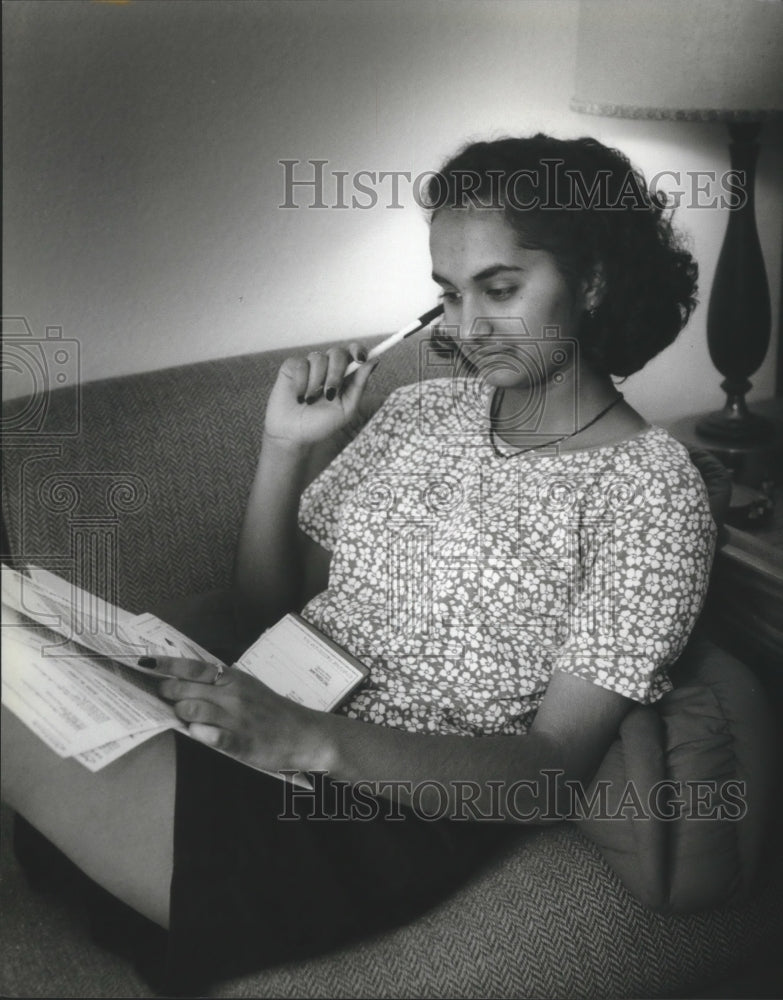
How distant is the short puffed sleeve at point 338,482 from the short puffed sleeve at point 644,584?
0.31m

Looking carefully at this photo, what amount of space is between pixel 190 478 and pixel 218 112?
A: 422 mm

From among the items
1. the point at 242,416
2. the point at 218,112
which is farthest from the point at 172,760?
the point at 218,112

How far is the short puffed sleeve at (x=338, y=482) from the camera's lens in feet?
3.59

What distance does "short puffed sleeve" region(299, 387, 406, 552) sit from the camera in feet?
3.59

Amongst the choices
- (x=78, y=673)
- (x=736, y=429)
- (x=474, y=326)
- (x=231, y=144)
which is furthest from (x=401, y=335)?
(x=736, y=429)

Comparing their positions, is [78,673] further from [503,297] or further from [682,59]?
[682,59]

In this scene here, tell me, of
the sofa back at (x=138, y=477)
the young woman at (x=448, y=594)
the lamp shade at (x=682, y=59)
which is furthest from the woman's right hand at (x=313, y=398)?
the lamp shade at (x=682, y=59)

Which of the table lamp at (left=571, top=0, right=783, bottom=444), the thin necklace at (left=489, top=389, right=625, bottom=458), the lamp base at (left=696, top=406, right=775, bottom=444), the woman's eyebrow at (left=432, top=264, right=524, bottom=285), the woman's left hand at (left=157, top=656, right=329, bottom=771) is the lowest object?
the woman's left hand at (left=157, top=656, right=329, bottom=771)

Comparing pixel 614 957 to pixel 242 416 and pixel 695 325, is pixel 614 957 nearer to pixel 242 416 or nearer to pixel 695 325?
pixel 242 416

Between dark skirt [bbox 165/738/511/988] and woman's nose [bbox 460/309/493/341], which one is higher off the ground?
woman's nose [bbox 460/309/493/341]

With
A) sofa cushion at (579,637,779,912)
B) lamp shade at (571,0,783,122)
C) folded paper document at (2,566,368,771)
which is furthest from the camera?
lamp shade at (571,0,783,122)

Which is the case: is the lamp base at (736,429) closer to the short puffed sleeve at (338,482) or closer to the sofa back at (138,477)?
the short puffed sleeve at (338,482)

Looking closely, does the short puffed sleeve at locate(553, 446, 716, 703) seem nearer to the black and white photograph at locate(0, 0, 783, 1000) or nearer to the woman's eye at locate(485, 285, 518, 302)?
the black and white photograph at locate(0, 0, 783, 1000)

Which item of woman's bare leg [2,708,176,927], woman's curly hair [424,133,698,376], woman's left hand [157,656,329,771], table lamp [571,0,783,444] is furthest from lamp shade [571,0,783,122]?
woman's bare leg [2,708,176,927]
